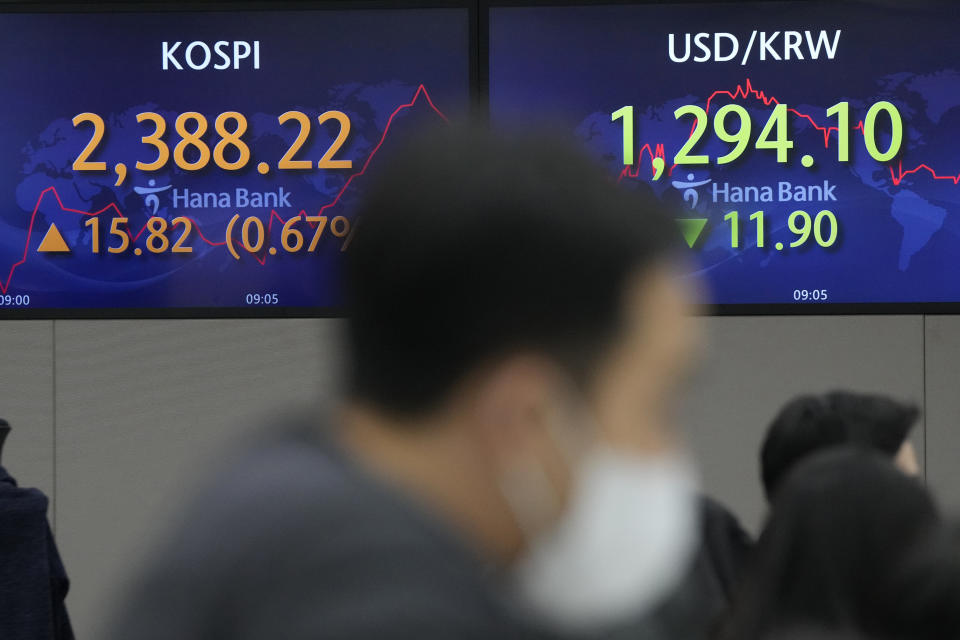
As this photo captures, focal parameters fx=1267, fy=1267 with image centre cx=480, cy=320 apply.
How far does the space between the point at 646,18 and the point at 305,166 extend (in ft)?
3.85

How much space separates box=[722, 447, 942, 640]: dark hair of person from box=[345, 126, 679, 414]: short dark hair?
2.42 ft

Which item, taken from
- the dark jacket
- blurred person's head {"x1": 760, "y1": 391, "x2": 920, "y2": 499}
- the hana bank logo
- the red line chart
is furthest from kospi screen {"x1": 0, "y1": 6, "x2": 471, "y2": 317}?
blurred person's head {"x1": 760, "y1": 391, "x2": 920, "y2": 499}

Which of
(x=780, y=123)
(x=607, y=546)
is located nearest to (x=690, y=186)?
(x=780, y=123)

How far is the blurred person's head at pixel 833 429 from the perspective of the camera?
7.11 ft

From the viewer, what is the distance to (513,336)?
650 mm

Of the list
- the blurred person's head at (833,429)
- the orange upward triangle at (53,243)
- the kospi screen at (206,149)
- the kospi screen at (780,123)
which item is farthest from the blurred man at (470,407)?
the orange upward triangle at (53,243)

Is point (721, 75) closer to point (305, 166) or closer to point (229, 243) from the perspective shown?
point (305, 166)

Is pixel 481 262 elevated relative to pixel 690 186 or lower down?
lower down

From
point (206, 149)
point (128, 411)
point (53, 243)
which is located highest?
point (206, 149)

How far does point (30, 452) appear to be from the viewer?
4188mm

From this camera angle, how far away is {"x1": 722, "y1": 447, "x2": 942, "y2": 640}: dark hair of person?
128 cm

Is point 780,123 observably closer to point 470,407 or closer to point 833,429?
point 833,429

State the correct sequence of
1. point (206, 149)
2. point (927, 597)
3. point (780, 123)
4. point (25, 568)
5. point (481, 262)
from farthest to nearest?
1. point (206, 149)
2. point (780, 123)
3. point (25, 568)
4. point (927, 597)
5. point (481, 262)

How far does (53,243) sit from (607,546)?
367 centimetres
